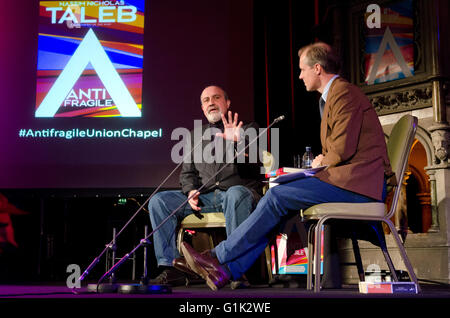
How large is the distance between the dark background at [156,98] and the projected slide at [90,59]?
0.12 m

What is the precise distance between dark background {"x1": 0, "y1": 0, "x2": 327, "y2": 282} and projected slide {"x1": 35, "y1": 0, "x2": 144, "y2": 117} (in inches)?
4.7

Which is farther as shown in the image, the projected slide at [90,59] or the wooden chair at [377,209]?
the projected slide at [90,59]

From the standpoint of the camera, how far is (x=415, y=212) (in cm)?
470

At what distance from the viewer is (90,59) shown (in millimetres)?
5266

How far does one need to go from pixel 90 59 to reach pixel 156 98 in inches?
30.7

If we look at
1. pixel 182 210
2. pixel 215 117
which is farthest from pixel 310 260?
pixel 215 117

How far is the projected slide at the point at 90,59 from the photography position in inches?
206

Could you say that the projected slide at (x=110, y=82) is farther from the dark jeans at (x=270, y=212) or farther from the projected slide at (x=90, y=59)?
the dark jeans at (x=270, y=212)

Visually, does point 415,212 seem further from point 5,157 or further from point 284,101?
point 5,157

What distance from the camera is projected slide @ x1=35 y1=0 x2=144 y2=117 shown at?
523 centimetres

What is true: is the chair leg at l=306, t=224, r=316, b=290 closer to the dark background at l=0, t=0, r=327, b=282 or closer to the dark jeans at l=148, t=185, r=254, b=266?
the dark jeans at l=148, t=185, r=254, b=266

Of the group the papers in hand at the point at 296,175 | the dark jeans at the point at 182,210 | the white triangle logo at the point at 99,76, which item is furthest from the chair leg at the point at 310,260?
the white triangle logo at the point at 99,76
